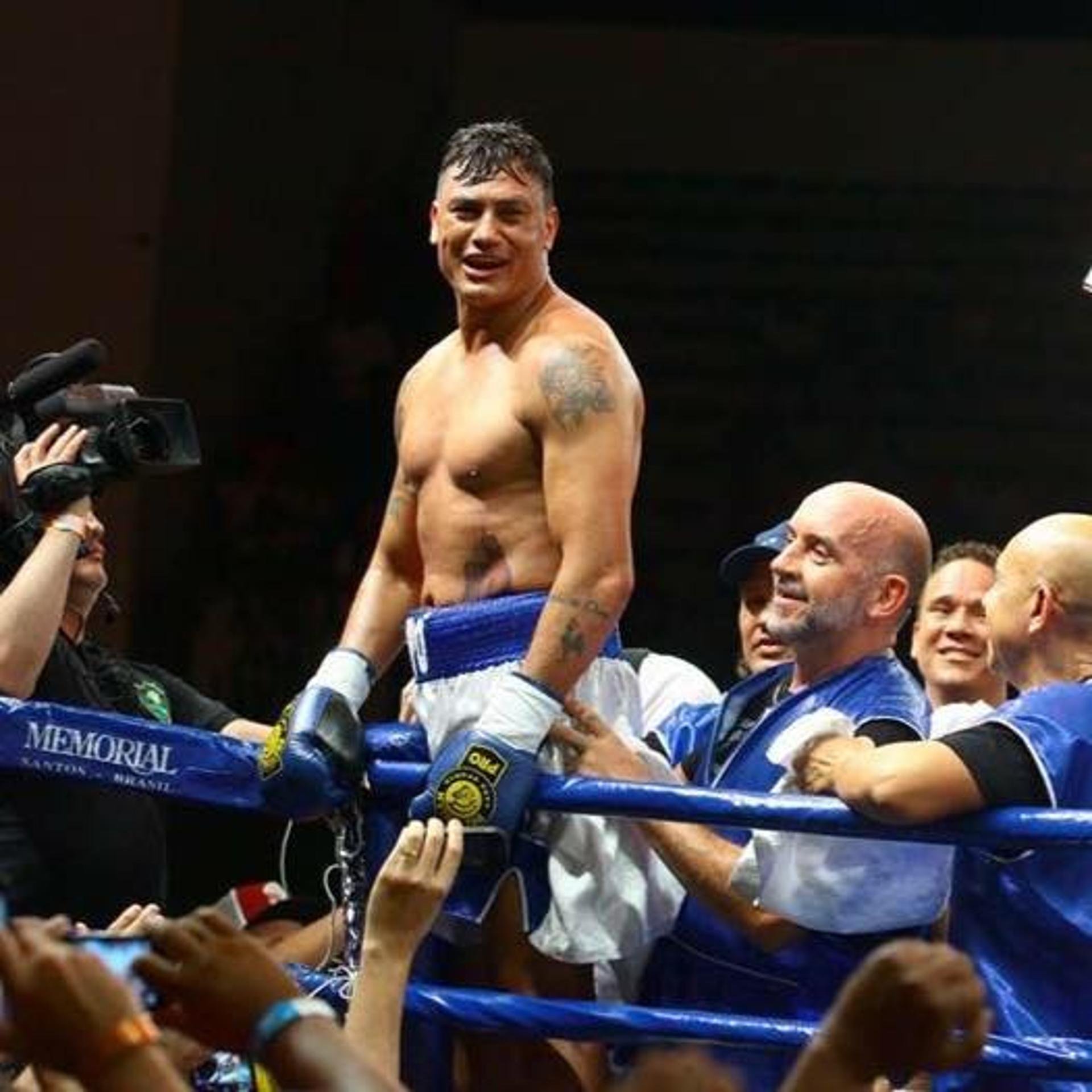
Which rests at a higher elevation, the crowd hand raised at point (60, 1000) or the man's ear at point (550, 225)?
the man's ear at point (550, 225)

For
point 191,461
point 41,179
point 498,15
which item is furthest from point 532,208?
point 498,15

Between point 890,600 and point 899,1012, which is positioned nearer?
point 899,1012

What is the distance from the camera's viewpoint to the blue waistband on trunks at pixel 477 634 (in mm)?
2967

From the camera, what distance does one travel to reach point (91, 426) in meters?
3.37

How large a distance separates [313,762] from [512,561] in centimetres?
33

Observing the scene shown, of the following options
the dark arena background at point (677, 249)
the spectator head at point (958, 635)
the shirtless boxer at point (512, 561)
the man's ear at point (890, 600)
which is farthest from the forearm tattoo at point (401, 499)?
the dark arena background at point (677, 249)

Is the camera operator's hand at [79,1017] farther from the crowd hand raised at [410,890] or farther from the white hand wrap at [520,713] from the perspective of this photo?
the white hand wrap at [520,713]

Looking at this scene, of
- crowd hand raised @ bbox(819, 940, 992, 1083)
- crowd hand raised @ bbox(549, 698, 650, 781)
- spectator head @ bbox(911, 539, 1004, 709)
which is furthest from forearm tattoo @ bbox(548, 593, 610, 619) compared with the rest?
crowd hand raised @ bbox(819, 940, 992, 1083)

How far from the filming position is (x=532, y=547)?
9.77 ft

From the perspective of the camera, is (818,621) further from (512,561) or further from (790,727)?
(512,561)

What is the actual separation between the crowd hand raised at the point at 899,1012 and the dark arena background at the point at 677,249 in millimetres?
4290

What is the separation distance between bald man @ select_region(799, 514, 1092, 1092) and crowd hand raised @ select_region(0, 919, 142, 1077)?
1.30 metres

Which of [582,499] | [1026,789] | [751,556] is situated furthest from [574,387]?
[751,556]

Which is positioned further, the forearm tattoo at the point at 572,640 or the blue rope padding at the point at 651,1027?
the forearm tattoo at the point at 572,640
